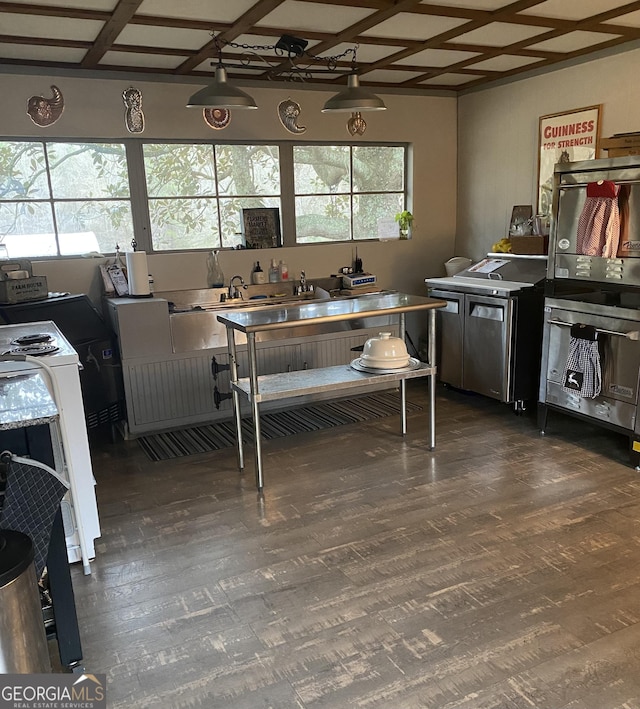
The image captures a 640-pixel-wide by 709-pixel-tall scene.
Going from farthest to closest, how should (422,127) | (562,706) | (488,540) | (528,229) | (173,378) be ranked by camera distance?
1. (422,127)
2. (528,229)
3. (173,378)
4. (488,540)
5. (562,706)

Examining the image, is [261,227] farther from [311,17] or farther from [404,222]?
[311,17]

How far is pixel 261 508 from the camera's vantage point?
10.2ft

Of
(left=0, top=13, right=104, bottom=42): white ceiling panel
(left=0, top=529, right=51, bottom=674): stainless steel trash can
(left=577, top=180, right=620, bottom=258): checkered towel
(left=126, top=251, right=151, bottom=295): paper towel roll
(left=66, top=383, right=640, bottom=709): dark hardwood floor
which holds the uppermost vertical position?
(left=0, top=13, right=104, bottom=42): white ceiling panel

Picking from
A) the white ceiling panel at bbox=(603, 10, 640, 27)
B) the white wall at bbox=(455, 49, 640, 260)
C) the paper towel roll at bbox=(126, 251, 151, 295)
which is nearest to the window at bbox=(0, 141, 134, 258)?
the paper towel roll at bbox=(126, 251, 151, 295)

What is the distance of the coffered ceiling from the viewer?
120 inches

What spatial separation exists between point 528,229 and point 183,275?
2.73 m

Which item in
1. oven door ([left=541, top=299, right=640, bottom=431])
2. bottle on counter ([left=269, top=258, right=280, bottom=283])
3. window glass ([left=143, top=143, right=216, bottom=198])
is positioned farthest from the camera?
bottle on counter ([left=269, top=258, right=280, bottom=283])

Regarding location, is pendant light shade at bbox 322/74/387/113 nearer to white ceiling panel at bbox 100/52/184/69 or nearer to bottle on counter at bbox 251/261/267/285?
white ceiling panel at bbox 100/52/184/69

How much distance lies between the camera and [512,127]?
16.4ft

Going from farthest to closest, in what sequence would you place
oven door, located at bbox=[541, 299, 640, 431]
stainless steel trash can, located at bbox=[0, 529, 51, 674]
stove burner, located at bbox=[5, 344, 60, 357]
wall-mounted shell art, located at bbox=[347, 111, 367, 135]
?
wall-mounted shell art, located at bbox=[347, 111, 367, 135] < oven door, located at bbox=[541, 299, 640, 431] < stove burner, located at bbox=[5, 344, 60, 357] < stainless steel trash can, located at bbox=[0, 529, 51, 674]

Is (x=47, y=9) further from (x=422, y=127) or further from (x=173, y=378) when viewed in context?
(x=422, y=127)

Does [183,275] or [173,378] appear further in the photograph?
[183,275]

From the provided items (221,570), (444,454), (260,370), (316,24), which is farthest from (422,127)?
(221,570)

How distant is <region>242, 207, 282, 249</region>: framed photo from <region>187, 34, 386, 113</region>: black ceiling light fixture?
1005 mm
